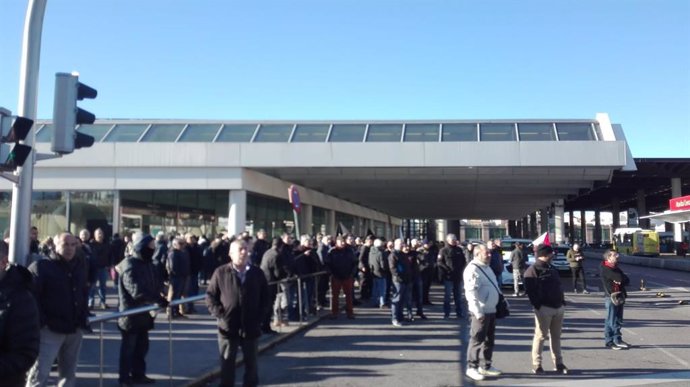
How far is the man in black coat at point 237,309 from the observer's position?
616 centimetres

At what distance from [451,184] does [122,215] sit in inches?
534

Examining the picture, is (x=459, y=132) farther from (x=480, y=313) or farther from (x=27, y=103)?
(x=27, y=103)

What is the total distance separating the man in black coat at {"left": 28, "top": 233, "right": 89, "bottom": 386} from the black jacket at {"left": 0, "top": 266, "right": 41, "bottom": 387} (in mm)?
2234

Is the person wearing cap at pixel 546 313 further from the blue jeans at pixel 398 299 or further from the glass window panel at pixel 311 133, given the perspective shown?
the glass window panel at pixel 311 133

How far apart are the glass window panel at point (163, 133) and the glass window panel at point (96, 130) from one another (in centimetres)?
165

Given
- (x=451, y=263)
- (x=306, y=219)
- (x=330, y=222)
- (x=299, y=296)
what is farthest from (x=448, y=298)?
(x=330, y=222)

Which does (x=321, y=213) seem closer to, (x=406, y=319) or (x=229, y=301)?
(x=406, y=319)

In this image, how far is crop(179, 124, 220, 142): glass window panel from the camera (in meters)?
21.1

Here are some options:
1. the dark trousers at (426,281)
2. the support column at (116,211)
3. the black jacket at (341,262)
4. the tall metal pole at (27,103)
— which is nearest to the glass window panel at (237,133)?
the support column at (116,211)

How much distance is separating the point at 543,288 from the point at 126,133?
680 inches

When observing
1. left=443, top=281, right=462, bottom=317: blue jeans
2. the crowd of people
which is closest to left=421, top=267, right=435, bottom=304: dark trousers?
the crowd of people

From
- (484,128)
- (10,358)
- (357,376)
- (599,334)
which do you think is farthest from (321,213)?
(10,358)

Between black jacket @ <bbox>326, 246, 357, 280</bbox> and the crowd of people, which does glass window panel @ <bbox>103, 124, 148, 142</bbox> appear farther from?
black jacket @ <bbox>326, 246, 357, 280</bbox>

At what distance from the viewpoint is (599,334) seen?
11.4 meters
